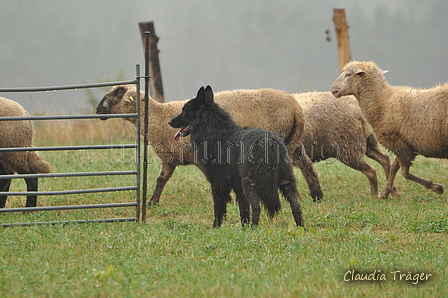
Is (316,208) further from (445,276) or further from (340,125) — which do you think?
(445,276)

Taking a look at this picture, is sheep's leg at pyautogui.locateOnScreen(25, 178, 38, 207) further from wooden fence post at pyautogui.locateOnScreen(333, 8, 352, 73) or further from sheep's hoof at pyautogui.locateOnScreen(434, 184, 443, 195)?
wooden fence post at pyautogui.locateOnScreen(333, 8, 352, 73)

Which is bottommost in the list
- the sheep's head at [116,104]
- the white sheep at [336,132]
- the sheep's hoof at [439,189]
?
the sheep's hoof at [439,189]

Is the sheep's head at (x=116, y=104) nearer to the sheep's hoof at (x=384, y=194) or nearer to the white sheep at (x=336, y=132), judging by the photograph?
the white sheep at (x=336, y=132)

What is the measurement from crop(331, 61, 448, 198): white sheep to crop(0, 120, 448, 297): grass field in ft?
2.44

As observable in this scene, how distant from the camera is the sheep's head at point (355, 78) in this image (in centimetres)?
809

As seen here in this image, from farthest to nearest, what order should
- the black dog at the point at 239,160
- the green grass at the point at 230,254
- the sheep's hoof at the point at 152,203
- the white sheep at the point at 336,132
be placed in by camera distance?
the white sheep at the point at 336,132, the sheep's hoof at the point at 152,203, the black dog at the point at 239,160, the green grass at the point at 230,254

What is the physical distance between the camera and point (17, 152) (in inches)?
288

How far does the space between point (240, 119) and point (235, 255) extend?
3.92 meters

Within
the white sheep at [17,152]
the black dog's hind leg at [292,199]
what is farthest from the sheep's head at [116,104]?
the black dog's hind leg at [292,199]

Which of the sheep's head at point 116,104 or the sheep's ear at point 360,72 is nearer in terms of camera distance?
the sheep's ear at point 360,72

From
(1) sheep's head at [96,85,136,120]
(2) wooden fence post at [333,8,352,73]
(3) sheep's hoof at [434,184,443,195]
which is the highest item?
(2) wooden fence post at [333,8,352,73]

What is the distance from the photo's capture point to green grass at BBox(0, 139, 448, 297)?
3713mm

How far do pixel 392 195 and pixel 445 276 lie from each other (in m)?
4.61

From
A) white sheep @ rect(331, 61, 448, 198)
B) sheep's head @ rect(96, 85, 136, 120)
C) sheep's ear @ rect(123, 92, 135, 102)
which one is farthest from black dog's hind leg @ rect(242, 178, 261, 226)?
sheep's head @ rect(96, 85, 136, 120)
